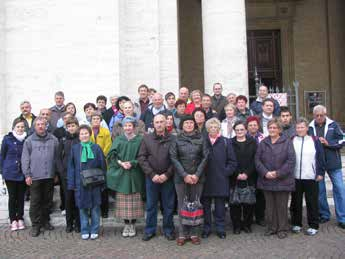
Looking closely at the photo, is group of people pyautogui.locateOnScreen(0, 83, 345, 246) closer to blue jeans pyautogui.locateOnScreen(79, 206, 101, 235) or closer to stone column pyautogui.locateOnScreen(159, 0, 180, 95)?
blue jeans pyautogui.locateOnScreen(79, 206, 101, 235)

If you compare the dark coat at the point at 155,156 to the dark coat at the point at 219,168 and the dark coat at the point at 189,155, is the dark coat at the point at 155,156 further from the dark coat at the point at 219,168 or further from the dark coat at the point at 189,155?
the dark coat at the point at 219,168

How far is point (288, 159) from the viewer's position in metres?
5.90

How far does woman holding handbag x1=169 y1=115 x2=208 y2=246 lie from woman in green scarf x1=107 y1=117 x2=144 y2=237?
0.63m

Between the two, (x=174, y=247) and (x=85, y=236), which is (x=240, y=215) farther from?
(x=85, y=236)

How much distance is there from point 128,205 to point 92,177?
68 cm

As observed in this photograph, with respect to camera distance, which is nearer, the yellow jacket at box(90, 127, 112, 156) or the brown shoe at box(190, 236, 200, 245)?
the brown shoe at box(190, 236, 200, 245)

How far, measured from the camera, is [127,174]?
606cm

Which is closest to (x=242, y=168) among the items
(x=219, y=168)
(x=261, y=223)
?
(x=219, y=168)

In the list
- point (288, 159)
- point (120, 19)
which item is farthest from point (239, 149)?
point (120, 19)

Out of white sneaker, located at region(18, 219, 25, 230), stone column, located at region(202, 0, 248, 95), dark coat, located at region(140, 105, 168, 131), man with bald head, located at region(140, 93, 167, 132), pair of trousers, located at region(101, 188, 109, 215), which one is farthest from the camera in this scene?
stone column, located at region(202, 0, 248, 95)

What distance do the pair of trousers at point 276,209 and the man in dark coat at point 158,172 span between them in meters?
Result: 1.40

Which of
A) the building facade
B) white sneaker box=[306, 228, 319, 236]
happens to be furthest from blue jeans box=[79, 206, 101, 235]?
the building facade

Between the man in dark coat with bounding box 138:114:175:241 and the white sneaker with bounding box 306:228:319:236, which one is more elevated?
the man in dark coat with bounding box 138:114:175:241

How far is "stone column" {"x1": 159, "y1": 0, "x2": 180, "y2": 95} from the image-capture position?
10.6 m
